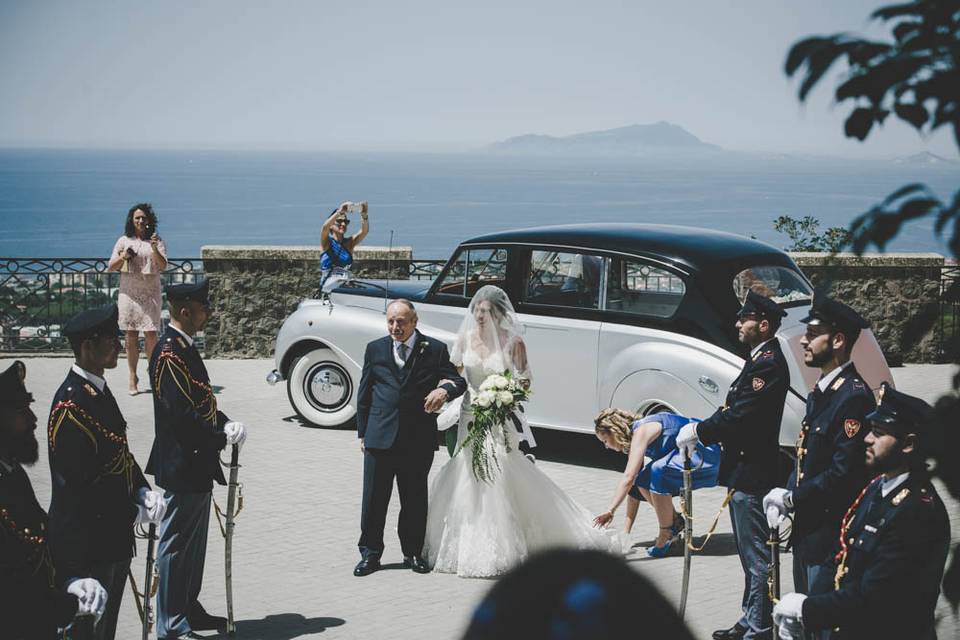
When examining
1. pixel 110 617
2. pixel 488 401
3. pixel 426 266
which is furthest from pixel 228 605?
pixel 426 266

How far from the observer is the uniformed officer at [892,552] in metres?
4.43

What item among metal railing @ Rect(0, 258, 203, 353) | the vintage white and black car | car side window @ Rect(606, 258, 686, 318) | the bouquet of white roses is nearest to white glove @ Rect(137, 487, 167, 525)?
the bouquet of white roses

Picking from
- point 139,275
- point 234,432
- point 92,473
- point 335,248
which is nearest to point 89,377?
point 92,473

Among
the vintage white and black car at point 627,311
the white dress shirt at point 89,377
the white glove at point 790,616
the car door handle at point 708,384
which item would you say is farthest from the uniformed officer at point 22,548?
the vintage white and black car at point 627,311

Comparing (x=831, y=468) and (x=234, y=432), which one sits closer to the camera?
(x=831, y=468)

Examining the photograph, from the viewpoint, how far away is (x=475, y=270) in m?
11.5

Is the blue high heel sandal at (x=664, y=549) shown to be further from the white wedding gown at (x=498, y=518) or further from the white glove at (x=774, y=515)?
the white glove at (x=774, y=515)

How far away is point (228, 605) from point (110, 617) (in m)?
1.11

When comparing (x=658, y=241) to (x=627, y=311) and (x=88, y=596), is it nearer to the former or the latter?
(x=627, y=311)

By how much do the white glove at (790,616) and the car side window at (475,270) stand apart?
22.2 feet

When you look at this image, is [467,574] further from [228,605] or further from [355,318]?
[355,318]

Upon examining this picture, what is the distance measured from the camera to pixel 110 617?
233 inches

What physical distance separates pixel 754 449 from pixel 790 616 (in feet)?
7.24

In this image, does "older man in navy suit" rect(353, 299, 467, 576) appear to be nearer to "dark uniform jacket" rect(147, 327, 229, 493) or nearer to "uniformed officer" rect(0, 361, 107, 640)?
"dark uniform jacket" rect(147, 327, 229, 493)
